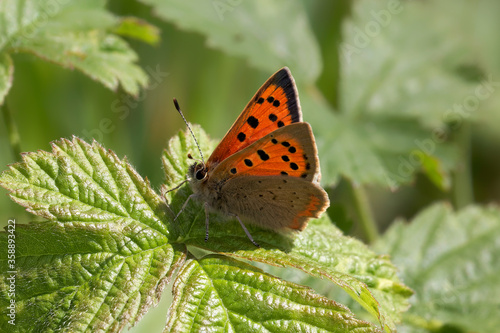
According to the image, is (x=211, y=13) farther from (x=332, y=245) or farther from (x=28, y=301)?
(x=28, y=301)

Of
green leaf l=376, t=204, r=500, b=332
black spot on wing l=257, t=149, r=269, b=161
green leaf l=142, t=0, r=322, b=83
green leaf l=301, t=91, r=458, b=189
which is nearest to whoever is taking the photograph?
black spot on wing l=257, t=149, r=269, b=161

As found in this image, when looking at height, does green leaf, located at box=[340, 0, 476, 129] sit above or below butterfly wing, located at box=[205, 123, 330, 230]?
above

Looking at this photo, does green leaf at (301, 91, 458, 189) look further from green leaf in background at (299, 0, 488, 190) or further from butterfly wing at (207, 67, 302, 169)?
butterfly wing at (207, 67, 302, 169)

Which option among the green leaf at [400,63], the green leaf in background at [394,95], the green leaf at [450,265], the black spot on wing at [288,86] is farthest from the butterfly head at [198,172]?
the green leaf at [400,63]

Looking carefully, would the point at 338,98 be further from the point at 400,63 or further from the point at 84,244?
the point at 84,244

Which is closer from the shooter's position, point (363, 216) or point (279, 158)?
point (279, 158)

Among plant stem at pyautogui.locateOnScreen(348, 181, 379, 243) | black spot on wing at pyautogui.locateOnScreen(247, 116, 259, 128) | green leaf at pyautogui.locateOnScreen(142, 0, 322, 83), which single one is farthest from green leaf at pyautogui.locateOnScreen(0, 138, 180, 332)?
green leaf at pyautogui.locateOnScreen(142, 0, 322, 83)

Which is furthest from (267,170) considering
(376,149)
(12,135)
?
(376,149)

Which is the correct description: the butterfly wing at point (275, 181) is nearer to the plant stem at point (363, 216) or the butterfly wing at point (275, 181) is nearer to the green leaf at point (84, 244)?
the green leaf at point (84, 244)
